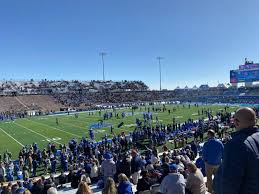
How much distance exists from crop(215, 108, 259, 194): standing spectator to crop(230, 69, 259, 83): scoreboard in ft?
234

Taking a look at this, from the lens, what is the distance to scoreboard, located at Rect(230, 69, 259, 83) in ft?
228

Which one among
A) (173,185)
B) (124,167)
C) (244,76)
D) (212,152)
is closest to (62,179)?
(124,167)

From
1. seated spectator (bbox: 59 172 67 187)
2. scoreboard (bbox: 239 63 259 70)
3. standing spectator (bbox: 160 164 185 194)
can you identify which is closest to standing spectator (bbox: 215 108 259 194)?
standing spectator (bbox: 160 164 185 194)

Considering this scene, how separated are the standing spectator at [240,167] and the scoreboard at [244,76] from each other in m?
71.4

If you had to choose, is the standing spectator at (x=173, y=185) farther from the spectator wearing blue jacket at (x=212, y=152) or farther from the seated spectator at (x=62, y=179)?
the seated spectator at (x=62, y=179)

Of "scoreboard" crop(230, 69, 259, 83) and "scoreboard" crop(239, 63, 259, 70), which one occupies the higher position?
"scoreboard" crop(239, 63, 259, 70)

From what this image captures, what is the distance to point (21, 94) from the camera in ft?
270

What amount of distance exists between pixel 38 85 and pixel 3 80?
451 inches

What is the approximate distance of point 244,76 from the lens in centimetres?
7150

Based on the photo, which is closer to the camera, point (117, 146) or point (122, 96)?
point (117, 146)

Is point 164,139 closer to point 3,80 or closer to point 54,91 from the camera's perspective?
point 54,91

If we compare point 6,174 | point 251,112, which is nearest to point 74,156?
point 6,174

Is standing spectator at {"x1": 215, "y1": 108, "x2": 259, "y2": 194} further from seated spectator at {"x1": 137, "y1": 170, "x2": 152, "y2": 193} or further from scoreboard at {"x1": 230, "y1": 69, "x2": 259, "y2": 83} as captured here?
scoreboard at {"x1": 230, "y1": 69, "x2": 259, "y2": 83}

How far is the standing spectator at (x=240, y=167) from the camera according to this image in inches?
97.6
